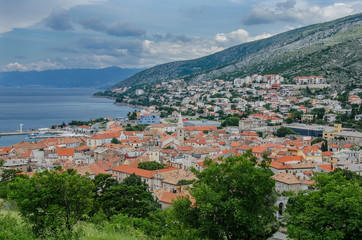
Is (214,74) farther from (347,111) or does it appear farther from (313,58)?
(347,111)

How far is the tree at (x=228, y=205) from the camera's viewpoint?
8.06 m

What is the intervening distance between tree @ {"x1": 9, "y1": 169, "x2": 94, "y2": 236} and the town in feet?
10.7

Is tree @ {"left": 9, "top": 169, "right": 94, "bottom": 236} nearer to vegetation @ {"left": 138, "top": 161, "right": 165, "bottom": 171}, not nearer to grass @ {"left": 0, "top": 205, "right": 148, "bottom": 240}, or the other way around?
grass @ {"left": 0, "top": 205, "right": 148, "bottom": 240}

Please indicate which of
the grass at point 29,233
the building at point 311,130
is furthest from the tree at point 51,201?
the building at point 311,130

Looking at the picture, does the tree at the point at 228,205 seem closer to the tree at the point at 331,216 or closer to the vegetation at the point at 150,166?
the tree at the point at 331,216

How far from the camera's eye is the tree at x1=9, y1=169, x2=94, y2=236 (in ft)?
26.6

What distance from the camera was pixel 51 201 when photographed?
862 cm

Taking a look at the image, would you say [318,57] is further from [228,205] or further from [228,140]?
[228,205]

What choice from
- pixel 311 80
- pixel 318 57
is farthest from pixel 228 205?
pixel 318 57

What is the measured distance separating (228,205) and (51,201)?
4.62 m

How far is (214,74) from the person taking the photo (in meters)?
158

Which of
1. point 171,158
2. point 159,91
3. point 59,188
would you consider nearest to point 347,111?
point 171,158

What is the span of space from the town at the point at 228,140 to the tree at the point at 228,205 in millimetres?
1106

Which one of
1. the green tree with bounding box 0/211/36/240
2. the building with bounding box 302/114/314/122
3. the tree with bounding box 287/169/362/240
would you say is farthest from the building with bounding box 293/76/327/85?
the green tree with bounding box 0/211/36/240
